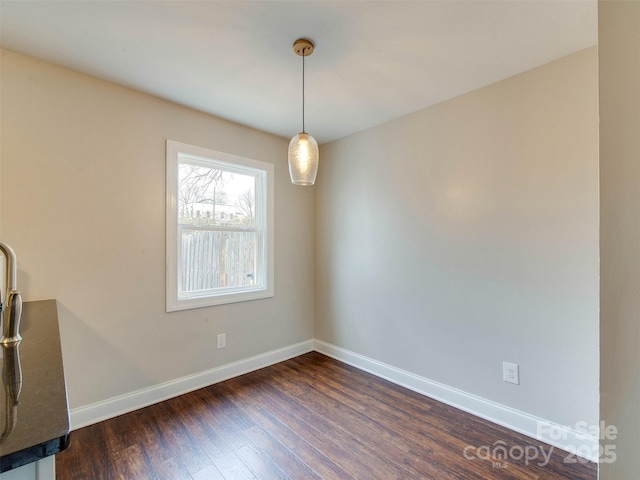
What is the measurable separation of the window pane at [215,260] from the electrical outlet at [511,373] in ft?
7.93

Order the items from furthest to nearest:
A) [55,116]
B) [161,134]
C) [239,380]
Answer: [239,380] < [161,134] < [55,116]

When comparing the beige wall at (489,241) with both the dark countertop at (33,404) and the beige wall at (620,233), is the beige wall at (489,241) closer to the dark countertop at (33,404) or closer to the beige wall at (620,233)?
the beige wall at (620,233)

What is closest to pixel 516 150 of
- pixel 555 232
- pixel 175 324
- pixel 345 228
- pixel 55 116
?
pixel 555 232

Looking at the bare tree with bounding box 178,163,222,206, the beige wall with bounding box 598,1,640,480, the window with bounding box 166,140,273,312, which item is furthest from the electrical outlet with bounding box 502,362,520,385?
the bare tree with bounding box 178,163,222,206

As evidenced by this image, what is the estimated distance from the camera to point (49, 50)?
1871mm

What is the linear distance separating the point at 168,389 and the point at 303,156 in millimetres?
2277

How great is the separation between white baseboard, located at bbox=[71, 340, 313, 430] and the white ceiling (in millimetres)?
2448

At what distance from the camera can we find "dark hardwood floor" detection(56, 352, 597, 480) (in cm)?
170

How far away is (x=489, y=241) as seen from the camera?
224 centimetres

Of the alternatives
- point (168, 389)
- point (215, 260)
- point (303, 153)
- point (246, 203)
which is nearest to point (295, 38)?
point (303, 153)

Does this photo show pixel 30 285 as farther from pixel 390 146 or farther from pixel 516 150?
pixel 516 150

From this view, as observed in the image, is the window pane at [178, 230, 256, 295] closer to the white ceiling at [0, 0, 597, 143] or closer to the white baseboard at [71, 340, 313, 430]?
the white baseboard at [71, 340, 313, 430]

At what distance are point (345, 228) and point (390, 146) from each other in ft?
3.28

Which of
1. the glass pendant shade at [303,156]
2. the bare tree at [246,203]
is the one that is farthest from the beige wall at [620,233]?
the bare tree at [246,203]
